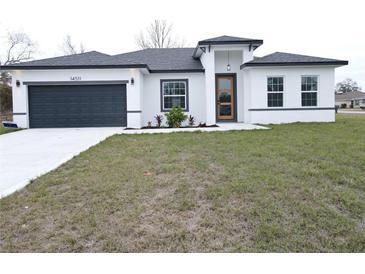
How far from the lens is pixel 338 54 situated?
776 inches

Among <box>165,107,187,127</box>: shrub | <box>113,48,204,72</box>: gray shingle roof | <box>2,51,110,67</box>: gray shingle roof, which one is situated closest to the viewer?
<box>2,51,110,67</box>: gray shingle roof

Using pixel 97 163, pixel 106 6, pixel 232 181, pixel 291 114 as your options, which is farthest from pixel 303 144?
pixel 291 114

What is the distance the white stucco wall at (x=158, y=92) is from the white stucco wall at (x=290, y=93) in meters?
2.67

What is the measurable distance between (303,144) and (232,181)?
406 centimetres

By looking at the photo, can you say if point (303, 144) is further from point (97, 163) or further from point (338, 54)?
point (338, 54)

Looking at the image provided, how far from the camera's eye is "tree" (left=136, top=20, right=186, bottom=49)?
34.2m

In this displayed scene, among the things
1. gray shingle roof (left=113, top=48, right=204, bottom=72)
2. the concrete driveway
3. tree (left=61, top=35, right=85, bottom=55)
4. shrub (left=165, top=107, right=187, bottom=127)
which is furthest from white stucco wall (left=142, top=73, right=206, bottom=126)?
tree (left=61, top=35, right=85, bottom=55)

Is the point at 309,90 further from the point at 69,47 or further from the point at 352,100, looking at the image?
the point at 352,100

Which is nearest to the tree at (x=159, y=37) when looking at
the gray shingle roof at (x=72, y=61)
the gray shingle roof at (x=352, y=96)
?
the gray shingle roof at (x=72, y=61)

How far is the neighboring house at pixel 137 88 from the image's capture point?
13.8 metres

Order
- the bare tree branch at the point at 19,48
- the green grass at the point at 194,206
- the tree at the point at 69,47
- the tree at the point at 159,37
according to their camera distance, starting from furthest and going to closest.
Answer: the tree at the point at 69,47 < the bare tree branch at the point at 19,48 < the tree at the point at 159,37 < the green grass at the point at 194,206

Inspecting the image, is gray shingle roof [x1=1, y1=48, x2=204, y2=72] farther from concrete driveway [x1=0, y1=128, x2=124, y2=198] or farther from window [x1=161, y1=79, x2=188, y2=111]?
concrete driveway [x1=0, y1=128, x2=124, y2=198]

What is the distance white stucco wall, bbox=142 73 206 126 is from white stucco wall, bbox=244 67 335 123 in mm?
2672

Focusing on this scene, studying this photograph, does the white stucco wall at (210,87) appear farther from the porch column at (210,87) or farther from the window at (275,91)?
the window at (275,91)
